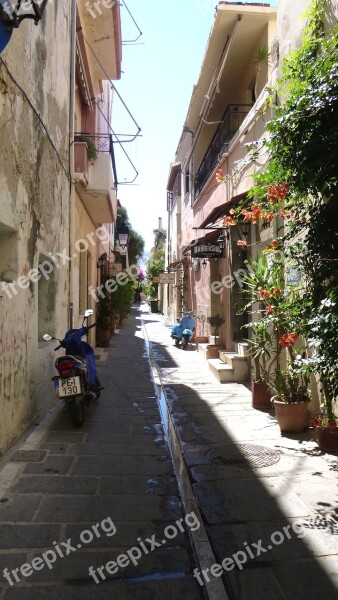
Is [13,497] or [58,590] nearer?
[58,590]

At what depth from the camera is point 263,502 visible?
396 centimetres

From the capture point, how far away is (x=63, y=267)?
328 inches

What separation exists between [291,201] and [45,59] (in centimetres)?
399

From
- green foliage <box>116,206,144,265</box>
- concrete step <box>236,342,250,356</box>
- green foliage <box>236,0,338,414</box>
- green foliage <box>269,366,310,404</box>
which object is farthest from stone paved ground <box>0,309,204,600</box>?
Answer: green foliage <box>116,206,144,265</box>

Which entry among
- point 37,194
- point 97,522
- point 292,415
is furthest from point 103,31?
point 97,522

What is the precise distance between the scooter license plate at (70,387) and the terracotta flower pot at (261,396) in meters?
2.84

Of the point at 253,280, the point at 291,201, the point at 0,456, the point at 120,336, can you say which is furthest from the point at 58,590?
the point at 120,336

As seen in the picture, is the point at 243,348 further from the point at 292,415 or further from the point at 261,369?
the point at 292,415

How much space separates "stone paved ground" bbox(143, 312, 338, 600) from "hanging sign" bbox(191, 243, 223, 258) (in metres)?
4.79

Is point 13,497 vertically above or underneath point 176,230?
underneath

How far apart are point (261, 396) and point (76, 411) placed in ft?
9.38

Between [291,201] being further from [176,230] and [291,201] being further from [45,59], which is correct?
[176,230]

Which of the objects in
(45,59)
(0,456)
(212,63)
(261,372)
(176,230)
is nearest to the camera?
(0,456)

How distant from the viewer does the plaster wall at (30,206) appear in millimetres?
4879
